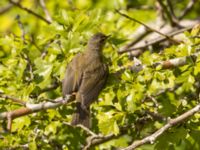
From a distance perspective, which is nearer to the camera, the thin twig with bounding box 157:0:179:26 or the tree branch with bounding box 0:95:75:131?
the tree branch with bounding box 0:95:75:131

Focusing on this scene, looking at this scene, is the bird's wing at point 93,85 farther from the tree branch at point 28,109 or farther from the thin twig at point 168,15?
the thin twig at point 168,15

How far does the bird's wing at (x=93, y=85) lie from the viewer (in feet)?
16.1

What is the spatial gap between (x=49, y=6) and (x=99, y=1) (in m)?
0.76

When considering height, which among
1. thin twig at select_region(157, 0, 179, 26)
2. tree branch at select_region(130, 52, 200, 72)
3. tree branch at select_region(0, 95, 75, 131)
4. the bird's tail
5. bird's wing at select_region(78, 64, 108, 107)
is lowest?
the bird's tail

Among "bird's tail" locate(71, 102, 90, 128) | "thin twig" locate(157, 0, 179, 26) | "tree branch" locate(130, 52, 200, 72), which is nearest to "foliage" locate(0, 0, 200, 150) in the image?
"tree branch" locate(130, 52, 200, 72)

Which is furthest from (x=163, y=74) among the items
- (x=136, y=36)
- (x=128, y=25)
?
(x=136, y=36)

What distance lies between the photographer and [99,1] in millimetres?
9383

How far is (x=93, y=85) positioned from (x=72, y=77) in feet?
0.65

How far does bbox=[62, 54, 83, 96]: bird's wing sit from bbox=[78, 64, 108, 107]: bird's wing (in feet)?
0.17

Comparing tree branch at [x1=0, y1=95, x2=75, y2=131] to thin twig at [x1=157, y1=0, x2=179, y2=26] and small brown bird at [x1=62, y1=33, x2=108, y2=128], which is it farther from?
thin twig at [x1=157, y1=0, x2=179, y2=26]

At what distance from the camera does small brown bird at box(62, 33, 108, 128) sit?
495 cm

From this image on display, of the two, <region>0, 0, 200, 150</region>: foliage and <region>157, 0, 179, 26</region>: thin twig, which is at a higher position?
<region>157, 0, 179, 26</region>: thin twig

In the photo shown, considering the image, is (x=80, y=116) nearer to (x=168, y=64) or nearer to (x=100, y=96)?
(x=100, y=96)

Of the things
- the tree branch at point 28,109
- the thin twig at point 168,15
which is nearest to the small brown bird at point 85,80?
Result: the tree branch at point 28,109
